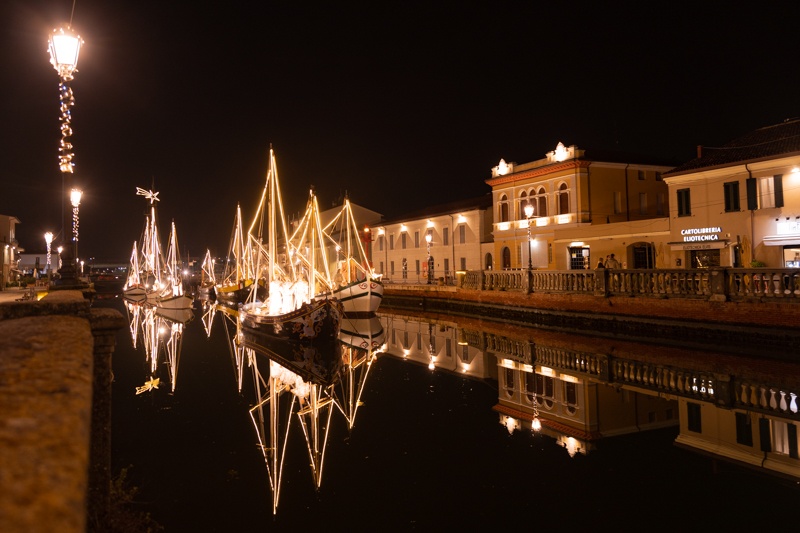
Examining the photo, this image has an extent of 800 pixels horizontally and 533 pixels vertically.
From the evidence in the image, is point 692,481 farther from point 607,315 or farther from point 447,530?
point 607,315

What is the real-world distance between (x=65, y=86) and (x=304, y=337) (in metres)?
14.1

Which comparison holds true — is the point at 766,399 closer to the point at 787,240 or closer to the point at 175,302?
the point at 787,240

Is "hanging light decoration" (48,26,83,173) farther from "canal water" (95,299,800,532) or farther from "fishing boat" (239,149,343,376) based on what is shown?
"fishing boat" (239,149,343,376)

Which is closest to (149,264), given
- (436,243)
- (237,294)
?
(237,294)

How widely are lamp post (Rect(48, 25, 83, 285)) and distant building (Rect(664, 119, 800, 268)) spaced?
96.5 ft

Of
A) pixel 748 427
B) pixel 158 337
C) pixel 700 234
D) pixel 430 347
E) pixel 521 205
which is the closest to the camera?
pixel 748 427

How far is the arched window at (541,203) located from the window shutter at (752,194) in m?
17.4

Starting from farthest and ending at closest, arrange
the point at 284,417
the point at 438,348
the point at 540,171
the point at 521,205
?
the point at 521,205 < the point at 540,171 < the point at 438,348 < the point at 284,417

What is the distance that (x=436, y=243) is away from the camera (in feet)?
190

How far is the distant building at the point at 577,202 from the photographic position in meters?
41.3

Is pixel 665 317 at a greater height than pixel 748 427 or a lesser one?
greater

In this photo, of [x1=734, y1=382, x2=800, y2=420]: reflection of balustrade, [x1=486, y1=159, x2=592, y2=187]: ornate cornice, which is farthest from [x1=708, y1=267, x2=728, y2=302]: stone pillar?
[x1=486, y1=159, x2=592, y2=187]: ornate cornice

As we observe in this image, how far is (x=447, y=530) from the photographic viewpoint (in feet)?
23.0

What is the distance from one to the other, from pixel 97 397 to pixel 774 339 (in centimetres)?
2053
